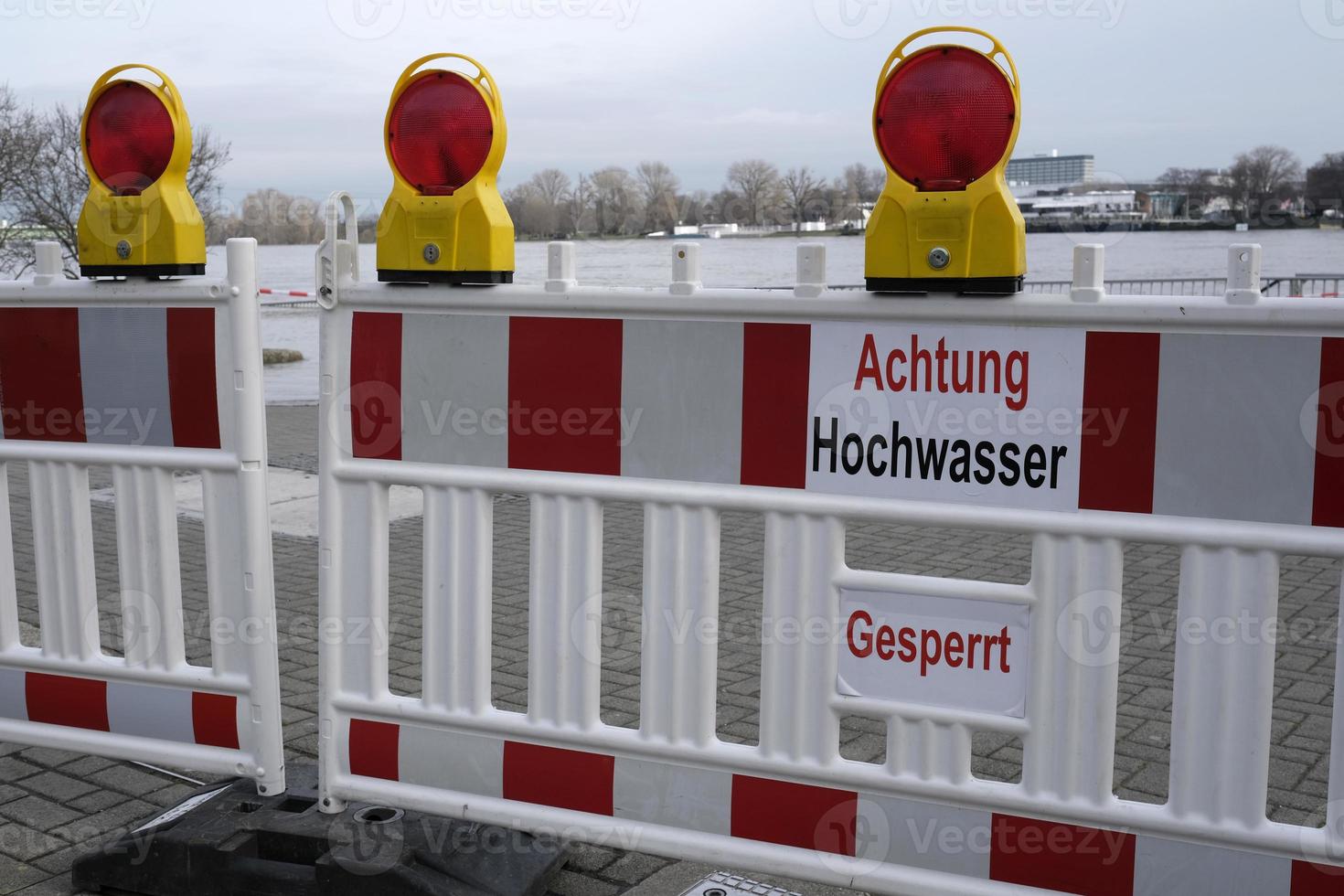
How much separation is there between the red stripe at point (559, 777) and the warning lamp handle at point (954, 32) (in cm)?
165

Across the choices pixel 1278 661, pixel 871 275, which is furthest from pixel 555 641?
pixel 1278 661

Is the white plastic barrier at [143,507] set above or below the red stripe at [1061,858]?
above

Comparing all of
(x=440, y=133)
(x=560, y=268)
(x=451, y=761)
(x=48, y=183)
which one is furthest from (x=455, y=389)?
(x=48, y=183)

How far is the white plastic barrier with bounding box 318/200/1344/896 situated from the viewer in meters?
2.54

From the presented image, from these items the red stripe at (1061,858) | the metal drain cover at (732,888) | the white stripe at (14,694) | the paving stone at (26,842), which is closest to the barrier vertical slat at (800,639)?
the red stripe at (1061,858)

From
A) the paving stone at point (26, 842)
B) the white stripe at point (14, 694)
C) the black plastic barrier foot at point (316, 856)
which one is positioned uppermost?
the white stripe at point (14, 694)

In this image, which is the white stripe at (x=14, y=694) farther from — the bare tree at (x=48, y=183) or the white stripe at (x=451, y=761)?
the bare tree at (x=48, y=183)

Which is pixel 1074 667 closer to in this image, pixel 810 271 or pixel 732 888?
pixel 810 271

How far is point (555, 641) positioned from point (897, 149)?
1367 mm

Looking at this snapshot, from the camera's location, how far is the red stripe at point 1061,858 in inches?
105

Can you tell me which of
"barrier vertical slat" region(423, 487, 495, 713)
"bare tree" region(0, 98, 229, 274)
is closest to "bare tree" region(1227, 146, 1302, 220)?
"barrier vertical slat" region(423, 487, 495, 713)

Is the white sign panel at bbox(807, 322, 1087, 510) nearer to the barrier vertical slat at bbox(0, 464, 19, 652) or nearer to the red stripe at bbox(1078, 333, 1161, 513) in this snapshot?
the red stripe at bbox(1078, 333, 1161, 513)

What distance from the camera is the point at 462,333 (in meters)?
3.10

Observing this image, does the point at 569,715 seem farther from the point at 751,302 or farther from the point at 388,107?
the point at 388,107
